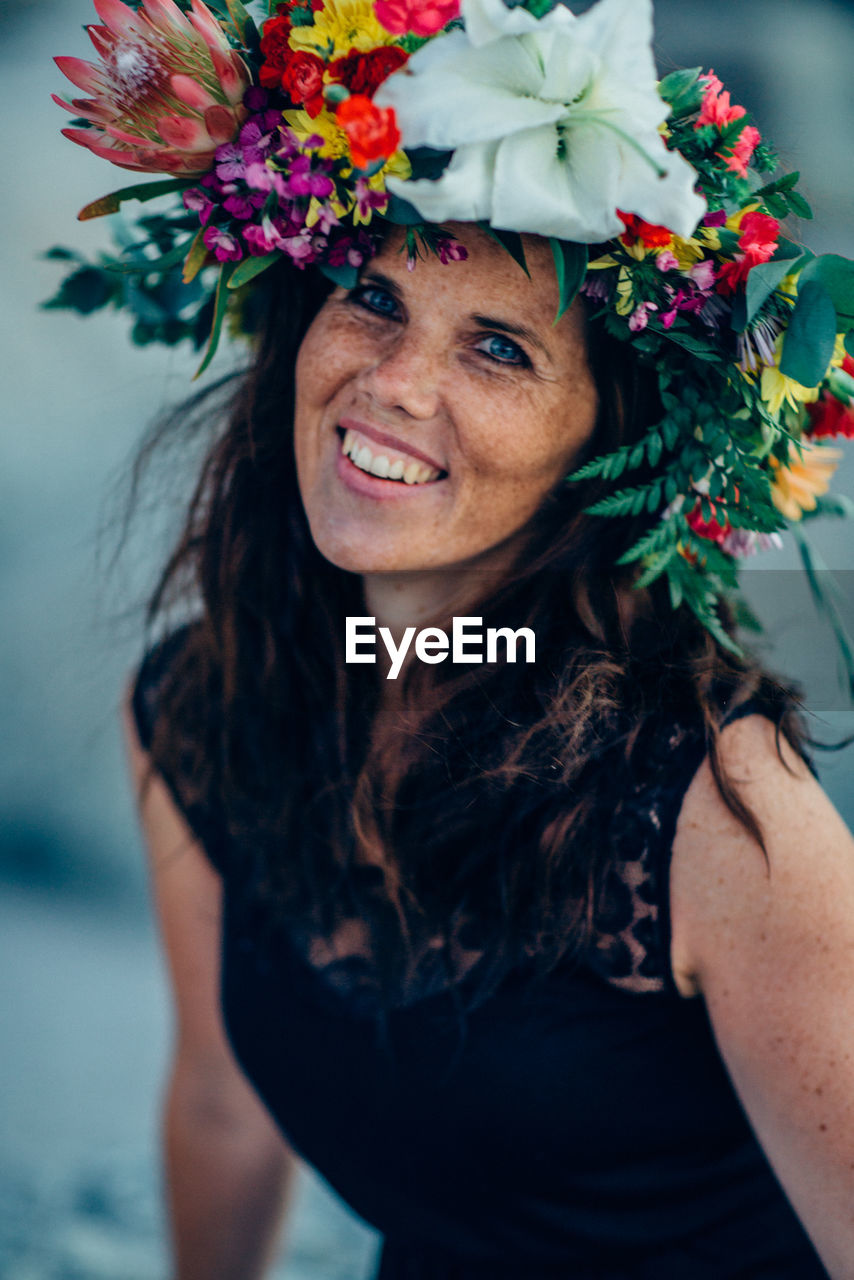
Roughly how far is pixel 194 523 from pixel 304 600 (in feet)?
0.77

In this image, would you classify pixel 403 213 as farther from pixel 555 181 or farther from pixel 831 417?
pixel 831 417

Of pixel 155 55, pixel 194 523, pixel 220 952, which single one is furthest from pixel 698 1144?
pixel 155 55

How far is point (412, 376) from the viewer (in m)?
1.04

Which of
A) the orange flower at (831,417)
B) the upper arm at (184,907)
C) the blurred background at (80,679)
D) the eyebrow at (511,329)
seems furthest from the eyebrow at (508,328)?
the upper arm at (184,907)

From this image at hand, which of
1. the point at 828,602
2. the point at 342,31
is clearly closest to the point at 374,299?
the point at 342,31

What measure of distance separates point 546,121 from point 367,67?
20 cm

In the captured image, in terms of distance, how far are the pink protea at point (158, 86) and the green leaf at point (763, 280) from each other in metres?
0.54

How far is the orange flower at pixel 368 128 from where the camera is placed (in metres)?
0.87

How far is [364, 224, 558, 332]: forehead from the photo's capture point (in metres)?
0.98

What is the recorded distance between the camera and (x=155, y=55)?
3.13 feet

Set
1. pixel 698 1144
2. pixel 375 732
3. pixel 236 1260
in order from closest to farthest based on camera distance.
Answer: pixel 698 1144 < pixel 375 732 < pixel 236 1260

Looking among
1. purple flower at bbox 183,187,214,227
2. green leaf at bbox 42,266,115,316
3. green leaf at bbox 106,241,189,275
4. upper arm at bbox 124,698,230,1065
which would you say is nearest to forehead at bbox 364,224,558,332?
purple flower at bbox 183,187,214,227

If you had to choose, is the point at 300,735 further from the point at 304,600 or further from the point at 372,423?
the point at 372,423

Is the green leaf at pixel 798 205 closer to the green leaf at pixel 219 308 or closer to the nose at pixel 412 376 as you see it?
the nose at pixel 412 376
